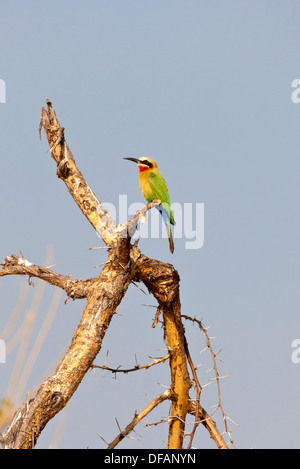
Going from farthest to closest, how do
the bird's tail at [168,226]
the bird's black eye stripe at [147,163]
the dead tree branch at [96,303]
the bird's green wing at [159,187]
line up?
the bird's black eye stripe at [147,163], the bird's green wing at [159,187], the bird's tail at [168,226], the dead tree branch at [96,303]

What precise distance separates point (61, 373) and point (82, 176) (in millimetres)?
1831

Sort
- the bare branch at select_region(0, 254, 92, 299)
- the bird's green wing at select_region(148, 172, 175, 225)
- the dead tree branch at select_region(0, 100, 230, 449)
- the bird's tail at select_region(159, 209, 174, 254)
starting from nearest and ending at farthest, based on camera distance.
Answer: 1. the dead tree branch at select_region(0, 100, 230, 449)
2. the bare branch at select_region(0, 254, 92, 299)
3. the bird's tail at select_region(159, 209, 174, 254)
4. the bird's green wing at select_region(148, 172, 175, 225)

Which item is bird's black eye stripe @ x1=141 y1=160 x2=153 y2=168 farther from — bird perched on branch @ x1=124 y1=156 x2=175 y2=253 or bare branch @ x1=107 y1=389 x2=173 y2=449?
bare branch @ x1=107 y1=389 x2=173 y2=449

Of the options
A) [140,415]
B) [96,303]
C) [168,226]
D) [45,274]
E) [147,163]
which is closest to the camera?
[96,303]

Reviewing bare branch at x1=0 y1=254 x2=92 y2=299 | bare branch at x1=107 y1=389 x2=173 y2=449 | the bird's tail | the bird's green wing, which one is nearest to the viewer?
bare branch at x1=107 y1=389 x2=173 y2=449

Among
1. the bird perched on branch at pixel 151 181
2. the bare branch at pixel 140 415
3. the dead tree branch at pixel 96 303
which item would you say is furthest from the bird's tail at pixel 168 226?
the bare branch at pixel 140 415

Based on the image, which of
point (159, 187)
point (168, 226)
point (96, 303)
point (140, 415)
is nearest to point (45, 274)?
point (96, 303)

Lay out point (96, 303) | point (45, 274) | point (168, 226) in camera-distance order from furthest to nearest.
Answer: point (168, 226)
point (45, 274)
point (96, 303)

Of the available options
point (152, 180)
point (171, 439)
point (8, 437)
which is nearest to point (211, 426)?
point (171, 439)

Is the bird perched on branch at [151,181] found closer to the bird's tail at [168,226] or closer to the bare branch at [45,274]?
the bird's tail at [168,226]

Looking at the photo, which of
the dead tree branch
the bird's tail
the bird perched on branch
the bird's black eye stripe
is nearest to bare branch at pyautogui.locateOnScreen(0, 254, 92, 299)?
the dead tree branch

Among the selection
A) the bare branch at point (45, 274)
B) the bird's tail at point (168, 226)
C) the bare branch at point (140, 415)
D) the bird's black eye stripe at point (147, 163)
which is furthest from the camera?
the bird's black eye stripe at point (147, 163)

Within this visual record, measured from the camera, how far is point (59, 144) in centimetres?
535

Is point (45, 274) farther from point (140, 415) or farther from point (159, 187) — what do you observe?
point (159, 187)
